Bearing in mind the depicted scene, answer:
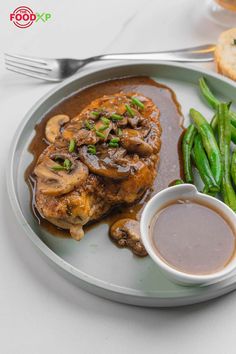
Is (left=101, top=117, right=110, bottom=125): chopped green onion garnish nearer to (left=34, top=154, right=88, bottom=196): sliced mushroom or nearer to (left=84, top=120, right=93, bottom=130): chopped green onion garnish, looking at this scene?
(left=84, top=120, right=93, bottom=130): chopped green onion garnish

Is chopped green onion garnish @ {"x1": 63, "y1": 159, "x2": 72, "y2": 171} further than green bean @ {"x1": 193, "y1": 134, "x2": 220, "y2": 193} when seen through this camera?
No

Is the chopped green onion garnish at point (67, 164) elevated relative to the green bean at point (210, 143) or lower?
lower

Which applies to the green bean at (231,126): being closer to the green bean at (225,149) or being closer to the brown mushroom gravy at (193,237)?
the green bean at (225,149)

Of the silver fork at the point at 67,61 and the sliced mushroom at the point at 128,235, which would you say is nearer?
A: the sliced mushroom at the point at 128,235

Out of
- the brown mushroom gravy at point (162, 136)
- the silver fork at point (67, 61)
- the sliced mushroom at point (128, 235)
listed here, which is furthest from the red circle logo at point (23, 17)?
the sliced mushroom at point (128, 235)

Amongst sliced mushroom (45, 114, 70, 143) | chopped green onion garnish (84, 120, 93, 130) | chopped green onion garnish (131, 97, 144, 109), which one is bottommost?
sliced mushroom (45, 114, 70, 143)

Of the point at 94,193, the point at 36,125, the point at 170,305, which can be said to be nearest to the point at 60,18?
the point at 36,125

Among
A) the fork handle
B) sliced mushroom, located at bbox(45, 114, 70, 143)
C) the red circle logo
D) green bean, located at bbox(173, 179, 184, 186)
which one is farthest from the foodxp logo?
green bean, located at bbox(173, 179, 184, 186)
